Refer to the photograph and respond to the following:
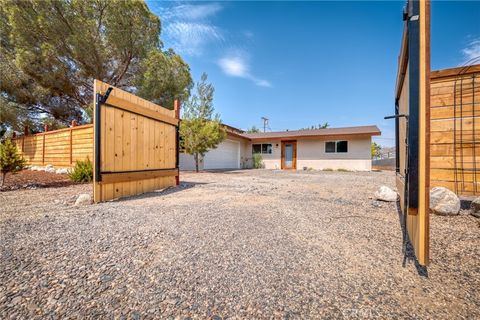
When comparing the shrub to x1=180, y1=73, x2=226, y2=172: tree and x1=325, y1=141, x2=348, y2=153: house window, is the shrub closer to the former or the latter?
x1=325, y1=141, x2=348, y2=153: house window

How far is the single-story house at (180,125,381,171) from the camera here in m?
13.5

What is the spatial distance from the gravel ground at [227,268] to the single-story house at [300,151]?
1039cm

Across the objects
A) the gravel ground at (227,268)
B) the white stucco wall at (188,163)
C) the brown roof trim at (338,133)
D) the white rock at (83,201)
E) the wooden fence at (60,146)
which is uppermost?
the brown roof trim at (338,133)

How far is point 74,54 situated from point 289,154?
14.2 meters

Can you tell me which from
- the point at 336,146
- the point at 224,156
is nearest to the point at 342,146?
the point at 336,146

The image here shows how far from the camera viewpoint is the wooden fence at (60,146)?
259 inches

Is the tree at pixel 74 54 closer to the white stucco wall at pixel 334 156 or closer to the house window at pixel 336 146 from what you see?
the white stucco wall at pixel 334 156

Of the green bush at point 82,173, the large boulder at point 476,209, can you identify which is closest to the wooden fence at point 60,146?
the green bush at point 82,173

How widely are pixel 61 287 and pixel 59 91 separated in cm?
1403

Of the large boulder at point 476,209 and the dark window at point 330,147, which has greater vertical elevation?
the dark window at point 330,147

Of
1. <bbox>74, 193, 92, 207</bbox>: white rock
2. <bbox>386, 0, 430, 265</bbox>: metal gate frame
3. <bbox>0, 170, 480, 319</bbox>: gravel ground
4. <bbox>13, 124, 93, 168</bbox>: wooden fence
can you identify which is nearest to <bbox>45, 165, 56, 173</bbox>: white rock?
<bbox>13, 124, 93, 168</bbox>: wooden fence

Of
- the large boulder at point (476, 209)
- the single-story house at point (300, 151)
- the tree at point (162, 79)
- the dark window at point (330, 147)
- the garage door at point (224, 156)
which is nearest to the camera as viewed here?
the large boulder at point (476, 209)

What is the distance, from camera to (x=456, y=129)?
10.1 ft

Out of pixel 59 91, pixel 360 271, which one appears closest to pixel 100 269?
pixel 360 271
